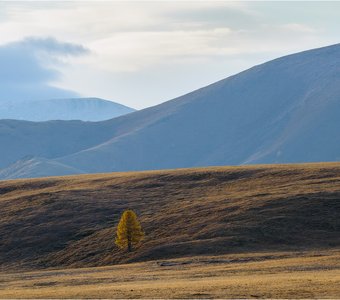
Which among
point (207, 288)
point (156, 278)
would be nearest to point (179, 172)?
A: point (156, 278)

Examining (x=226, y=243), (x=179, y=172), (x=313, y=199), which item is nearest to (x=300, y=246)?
(x=226, y=243)

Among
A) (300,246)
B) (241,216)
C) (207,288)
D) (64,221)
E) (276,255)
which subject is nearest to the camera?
(207,288)

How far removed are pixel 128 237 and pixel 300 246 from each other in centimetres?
1852

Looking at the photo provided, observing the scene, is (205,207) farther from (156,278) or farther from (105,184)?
(156,278)

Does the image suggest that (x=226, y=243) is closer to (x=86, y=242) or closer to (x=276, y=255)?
(x=276, y=255)

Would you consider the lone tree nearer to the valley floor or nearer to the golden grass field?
the golden grass field

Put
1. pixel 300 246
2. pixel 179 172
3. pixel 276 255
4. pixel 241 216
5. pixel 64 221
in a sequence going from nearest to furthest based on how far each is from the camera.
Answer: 1. pixel 276 255
2. pixel 300 246
3. pixel 241 216
4. pixel 64 221
5. pixel 179 172

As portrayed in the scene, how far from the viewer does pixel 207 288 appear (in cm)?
4597

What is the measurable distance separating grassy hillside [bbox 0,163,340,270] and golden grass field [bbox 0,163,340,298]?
16 centimetres

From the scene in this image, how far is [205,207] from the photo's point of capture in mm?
104625

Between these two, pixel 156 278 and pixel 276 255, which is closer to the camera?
pixel 156 278

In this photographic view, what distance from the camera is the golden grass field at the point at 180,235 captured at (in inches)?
2008

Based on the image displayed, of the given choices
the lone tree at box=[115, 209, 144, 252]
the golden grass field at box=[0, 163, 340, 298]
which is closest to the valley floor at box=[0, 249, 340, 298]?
the golden grass field at box=[0, 163, 340, 298]

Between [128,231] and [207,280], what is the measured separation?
35.5 m
